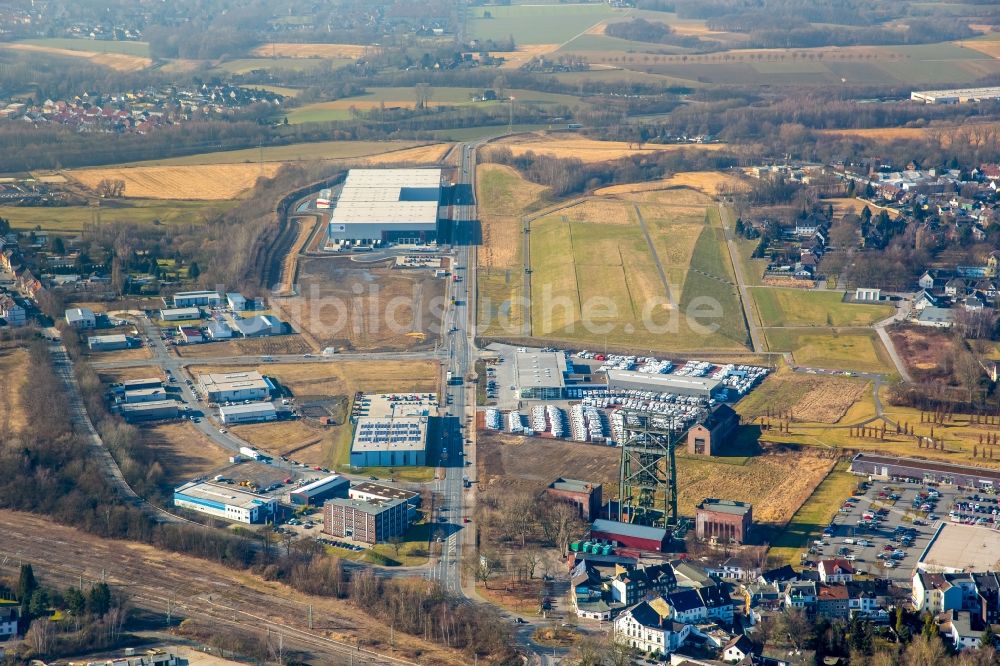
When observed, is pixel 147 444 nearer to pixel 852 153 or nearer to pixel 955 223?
pixel 955 223

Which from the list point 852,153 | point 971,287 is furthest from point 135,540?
point 852,153

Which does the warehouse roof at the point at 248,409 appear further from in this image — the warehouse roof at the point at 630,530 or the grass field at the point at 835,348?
the grass field at the point at 835,348

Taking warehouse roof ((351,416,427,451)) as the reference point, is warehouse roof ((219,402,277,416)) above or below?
below

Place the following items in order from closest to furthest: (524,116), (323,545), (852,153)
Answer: (323,545) < (852,153) < (524,116)

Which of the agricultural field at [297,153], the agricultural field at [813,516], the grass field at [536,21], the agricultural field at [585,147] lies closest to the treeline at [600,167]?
the agricultural field at [585,147]

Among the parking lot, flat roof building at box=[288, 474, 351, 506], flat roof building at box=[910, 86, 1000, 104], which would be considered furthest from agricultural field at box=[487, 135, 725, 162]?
the parking lot

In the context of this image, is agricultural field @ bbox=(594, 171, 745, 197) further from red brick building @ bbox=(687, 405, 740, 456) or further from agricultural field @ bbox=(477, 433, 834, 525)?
agricultural field @ bbox=(477, 433, 834, 525)

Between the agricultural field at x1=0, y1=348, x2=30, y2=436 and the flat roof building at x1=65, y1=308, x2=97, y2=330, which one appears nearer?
the agricultural field at x1=0, y1=348, x2=30, y2=436
